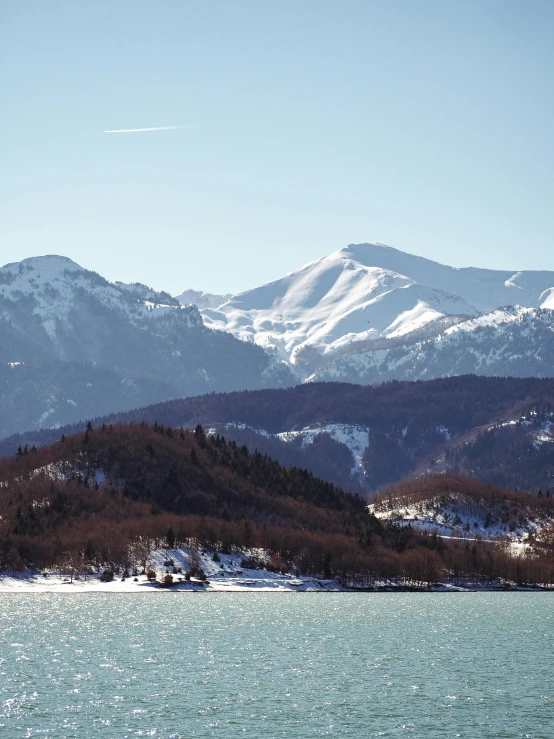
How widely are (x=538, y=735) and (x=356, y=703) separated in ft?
64.3

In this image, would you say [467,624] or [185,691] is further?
[467,624]

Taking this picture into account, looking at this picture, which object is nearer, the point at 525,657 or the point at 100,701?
the point at 100,701

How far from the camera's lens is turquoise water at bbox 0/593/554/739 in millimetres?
93375

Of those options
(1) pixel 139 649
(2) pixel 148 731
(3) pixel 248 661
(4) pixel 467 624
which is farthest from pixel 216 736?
(4) pixel 467 624

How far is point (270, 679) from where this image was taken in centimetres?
11831

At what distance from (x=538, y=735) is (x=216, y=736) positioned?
25.6 meters

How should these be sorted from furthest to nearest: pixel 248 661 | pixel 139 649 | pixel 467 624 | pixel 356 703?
1. pixel 467 624
2. pixel 139 649
3. pixel 248 661
4. pixel 356 703

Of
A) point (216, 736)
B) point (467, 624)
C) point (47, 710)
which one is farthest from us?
point (467, 624)

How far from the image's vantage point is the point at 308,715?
98.1 meters

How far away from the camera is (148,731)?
295 feet

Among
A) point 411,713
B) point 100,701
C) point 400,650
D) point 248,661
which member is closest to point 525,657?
point 400,650

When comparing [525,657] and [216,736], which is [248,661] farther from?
[216,736]

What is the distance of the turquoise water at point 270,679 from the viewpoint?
306ft

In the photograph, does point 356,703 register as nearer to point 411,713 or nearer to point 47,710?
point 411,713
